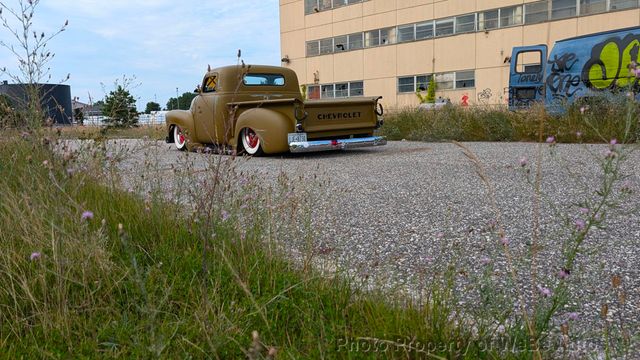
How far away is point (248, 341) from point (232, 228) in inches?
40.7

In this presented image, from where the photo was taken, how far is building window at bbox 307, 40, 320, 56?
34.6 meters

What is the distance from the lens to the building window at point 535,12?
78.7 feet

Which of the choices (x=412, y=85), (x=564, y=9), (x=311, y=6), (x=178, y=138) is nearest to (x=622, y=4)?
(x=564, y=9)

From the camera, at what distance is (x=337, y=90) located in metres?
33.8

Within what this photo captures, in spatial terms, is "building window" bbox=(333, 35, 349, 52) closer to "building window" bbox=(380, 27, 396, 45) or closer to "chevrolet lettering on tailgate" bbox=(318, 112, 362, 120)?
"building window" bbox=(380, 27, 396, 45)

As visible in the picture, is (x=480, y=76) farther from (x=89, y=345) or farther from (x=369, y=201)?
(x=89, y=345)

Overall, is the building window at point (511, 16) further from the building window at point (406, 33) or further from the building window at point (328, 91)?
the building window at point (328, 91)

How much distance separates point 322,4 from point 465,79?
12.5 metres

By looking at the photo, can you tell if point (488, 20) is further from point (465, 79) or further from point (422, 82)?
point (422, 82)

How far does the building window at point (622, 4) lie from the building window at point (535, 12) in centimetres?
282

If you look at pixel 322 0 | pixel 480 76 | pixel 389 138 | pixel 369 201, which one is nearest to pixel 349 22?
pixel 322 0

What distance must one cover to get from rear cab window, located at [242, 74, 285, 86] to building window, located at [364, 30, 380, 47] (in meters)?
22.5

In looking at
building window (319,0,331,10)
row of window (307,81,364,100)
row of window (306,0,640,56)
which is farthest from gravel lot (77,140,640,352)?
building window (319,0,331,10)

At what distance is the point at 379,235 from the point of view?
11.1 ft
